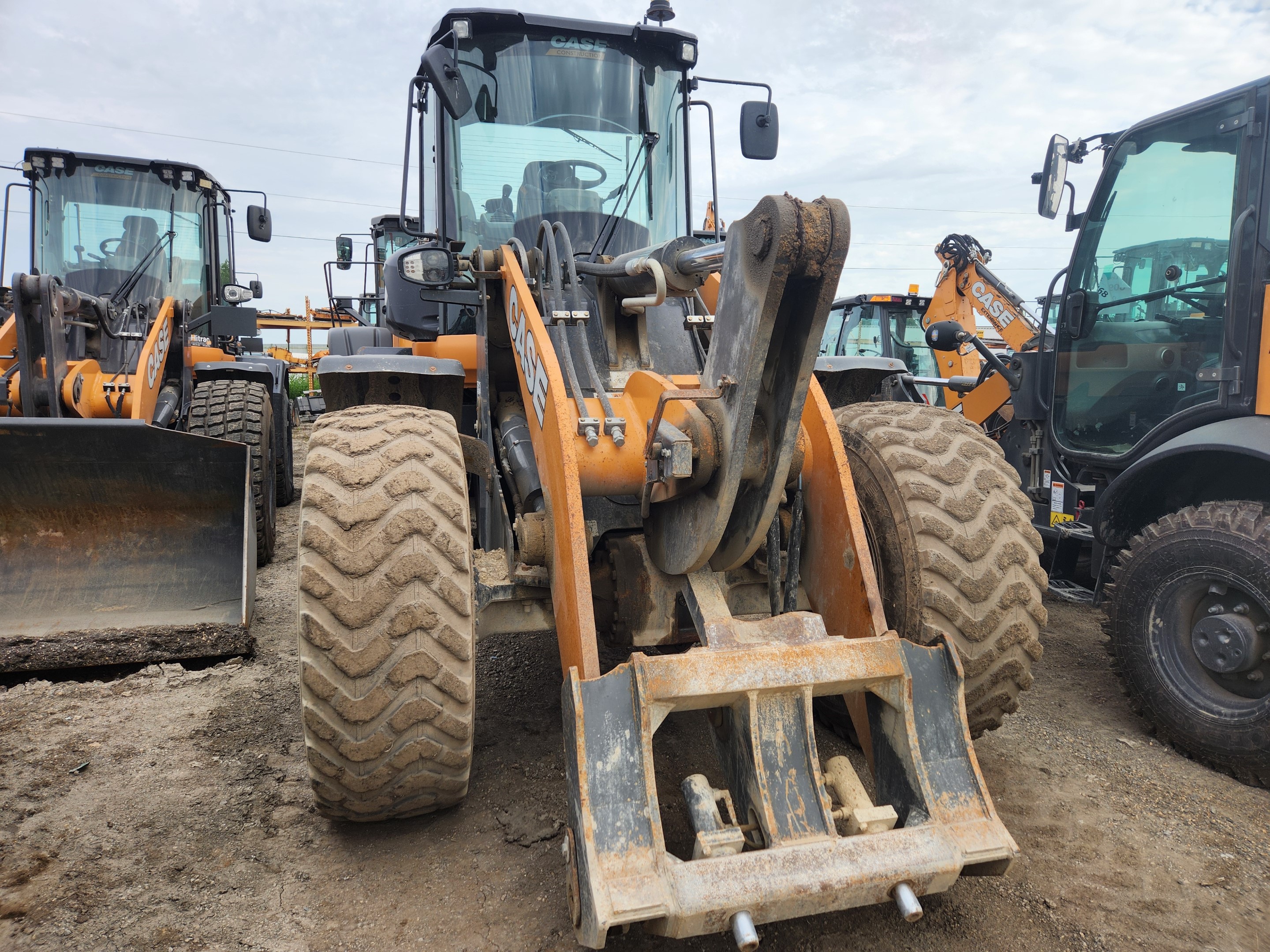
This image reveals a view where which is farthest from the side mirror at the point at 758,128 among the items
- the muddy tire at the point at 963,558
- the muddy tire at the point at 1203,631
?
the muddy tire at the point at 1203,631

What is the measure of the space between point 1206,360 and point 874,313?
246 inches

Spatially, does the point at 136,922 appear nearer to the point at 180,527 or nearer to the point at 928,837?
the point at 928,837

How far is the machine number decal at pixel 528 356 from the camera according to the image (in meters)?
2.43

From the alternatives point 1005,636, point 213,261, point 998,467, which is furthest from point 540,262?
point 213,261

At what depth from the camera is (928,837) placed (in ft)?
5.84

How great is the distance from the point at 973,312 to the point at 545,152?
5.47 m

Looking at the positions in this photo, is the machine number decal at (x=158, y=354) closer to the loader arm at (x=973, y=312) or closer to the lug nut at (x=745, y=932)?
the lug nut at (x=745, y=932)

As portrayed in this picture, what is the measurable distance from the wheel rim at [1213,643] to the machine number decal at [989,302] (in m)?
4.12

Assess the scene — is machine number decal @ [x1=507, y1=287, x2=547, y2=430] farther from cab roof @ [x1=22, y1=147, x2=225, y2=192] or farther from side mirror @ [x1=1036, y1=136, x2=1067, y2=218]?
cab roof @ [x1=22, y1=147, x2=225, y2=192]

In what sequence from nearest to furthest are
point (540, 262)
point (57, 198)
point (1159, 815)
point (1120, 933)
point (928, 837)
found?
A: 1. point (928, 837)
2. point (1120, 933)
3. point (1159, 815)
4. point (540, 262)
5. point (57, 198)

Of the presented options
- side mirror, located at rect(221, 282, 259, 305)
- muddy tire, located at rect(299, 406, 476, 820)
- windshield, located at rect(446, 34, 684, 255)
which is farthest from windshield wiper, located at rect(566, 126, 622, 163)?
side mirror, located at rect(221, 282, 259, 305)

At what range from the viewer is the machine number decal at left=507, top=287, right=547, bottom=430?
7.97ft

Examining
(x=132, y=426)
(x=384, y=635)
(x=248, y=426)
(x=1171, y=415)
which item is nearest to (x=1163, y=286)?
(x=1171, y=415)

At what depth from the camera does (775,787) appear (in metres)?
1.85
